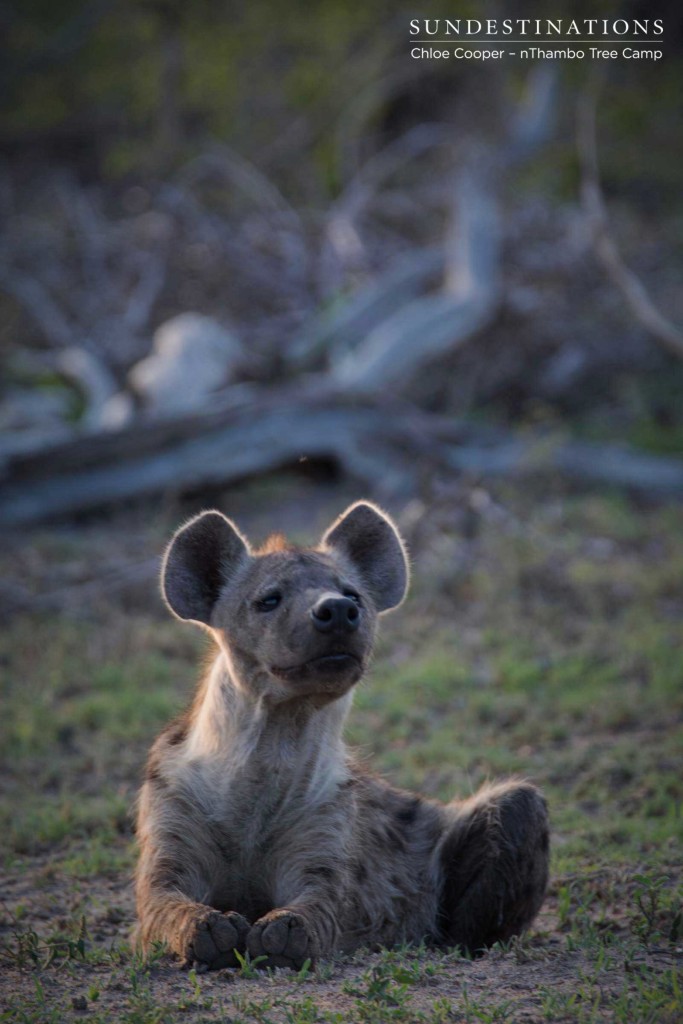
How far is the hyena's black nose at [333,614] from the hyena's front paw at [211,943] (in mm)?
647

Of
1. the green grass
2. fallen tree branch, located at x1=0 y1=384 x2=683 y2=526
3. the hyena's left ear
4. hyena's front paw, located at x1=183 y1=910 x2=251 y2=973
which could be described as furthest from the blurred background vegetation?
hyena's front paw, located at x1=183 y1=910 x2=251 y2=973

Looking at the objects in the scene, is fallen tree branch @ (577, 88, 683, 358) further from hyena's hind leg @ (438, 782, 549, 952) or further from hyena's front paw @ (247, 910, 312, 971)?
hyena's front paw @ (247, 910, 312, 971)

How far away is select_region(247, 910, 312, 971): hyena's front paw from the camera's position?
2.61m

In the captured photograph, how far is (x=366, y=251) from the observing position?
10.0 metres

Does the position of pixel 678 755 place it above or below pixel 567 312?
below

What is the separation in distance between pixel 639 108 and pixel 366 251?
16.1 ft

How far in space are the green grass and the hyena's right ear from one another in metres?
0.83

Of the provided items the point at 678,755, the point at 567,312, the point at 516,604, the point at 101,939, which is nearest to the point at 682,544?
the point at 516,604

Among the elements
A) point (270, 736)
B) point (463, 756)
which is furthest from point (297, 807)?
point (463, 756)

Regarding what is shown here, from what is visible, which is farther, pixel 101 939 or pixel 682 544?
pixel 682 544

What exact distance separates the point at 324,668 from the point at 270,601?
25 centimetres

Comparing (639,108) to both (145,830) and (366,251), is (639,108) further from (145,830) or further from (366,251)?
(145,830)

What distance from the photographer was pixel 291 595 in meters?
2.90

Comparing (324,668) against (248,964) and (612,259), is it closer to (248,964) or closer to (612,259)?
(248,964)
